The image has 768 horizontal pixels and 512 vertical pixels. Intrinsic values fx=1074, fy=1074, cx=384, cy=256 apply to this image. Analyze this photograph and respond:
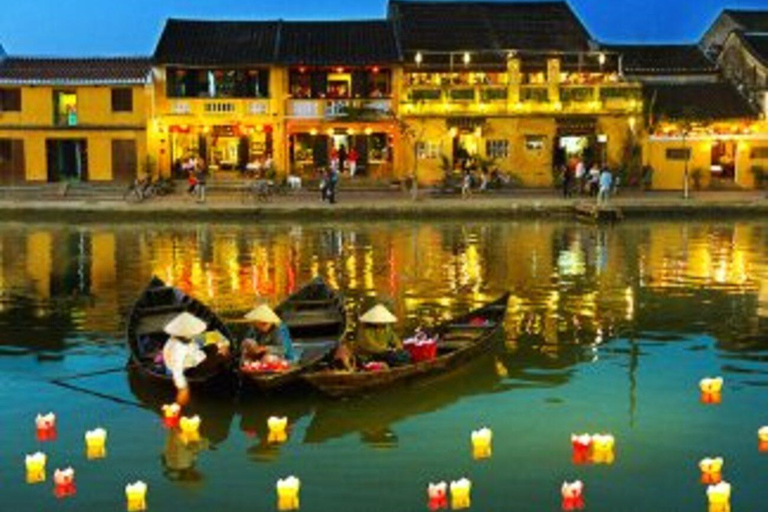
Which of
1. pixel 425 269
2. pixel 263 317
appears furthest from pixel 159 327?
pixel 425 269

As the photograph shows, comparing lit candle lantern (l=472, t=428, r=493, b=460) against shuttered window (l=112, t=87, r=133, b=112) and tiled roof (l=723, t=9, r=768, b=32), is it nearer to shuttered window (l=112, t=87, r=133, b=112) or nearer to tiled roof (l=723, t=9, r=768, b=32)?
shuttered window (l=112, t=87, r=133, b=112)

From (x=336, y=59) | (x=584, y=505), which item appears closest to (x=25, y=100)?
(x=336, y=59)

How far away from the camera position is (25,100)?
138 ft

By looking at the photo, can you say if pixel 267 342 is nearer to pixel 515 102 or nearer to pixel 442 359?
pixel 442 359

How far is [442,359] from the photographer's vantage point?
45.7 ft

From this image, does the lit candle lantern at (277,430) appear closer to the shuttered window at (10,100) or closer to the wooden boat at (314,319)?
the wooden boat at (314,319)

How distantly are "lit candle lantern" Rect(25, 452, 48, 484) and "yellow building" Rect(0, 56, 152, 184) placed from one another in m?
32.2

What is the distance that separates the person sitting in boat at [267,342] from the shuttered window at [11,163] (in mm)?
31244

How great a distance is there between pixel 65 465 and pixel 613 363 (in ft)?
26.0

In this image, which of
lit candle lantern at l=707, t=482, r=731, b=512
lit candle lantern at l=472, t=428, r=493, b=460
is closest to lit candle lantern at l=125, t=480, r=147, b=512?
lit candle lantern at l=472, t=428, r=493, b=460

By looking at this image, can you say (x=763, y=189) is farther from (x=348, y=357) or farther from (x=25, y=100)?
(x=348, y=357)

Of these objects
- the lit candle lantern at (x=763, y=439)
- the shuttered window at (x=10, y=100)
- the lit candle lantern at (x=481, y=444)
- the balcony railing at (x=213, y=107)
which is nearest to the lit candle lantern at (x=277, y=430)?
the lit candle lantern at (x=481, y=444)

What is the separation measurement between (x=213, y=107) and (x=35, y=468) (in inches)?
1263

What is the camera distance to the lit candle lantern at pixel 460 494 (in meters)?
9.66
